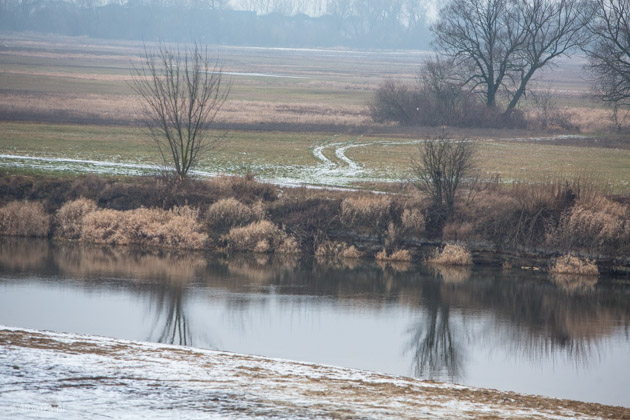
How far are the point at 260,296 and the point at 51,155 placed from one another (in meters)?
20.1

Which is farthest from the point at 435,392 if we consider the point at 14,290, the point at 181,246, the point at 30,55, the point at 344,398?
the point at 30,55

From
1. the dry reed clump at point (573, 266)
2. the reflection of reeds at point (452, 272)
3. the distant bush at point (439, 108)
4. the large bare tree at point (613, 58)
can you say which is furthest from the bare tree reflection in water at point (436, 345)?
the distant bush at point (439, 108)

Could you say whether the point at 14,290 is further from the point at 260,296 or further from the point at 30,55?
the point at 30,55

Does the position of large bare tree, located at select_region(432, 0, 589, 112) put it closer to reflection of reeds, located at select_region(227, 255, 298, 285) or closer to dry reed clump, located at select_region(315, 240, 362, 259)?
dry reed clump, located at select_region(315, 240, 362, 259)

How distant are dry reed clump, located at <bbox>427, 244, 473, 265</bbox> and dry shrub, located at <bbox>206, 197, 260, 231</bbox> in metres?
7.90

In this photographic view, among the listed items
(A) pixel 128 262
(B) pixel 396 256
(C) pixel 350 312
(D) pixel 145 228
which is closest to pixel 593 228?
(B) pixel 396 256

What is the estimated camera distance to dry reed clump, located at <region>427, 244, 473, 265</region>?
28641 mm

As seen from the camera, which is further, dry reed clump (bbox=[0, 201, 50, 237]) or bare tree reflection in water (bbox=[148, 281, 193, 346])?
dry reed clump (bbox=[0, 201, 50, 237])

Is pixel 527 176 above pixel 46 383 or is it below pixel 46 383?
above

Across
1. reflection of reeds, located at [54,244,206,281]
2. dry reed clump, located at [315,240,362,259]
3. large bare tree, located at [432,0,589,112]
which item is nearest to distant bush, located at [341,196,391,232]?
dry reed clump, located at [315,240,362,259]

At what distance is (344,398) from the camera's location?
508 inches

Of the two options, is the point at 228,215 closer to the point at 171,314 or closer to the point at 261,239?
the point at 261,239

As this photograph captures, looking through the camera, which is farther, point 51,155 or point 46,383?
point 51,155

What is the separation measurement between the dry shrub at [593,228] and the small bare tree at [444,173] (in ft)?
14.2
